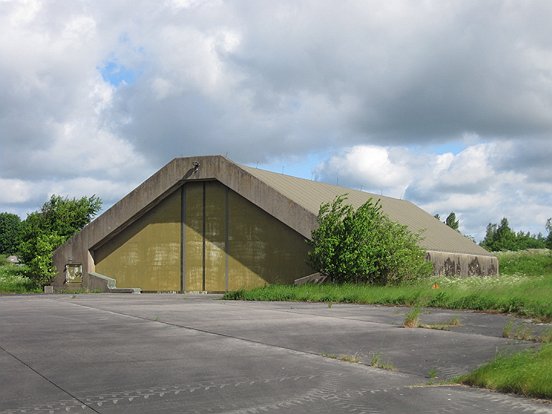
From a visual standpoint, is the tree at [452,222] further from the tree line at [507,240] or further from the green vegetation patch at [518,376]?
the green vegetation patch at [518,376]

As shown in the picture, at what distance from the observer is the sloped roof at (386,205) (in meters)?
40.6

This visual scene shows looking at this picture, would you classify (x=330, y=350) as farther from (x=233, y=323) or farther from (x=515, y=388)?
(x=233, y=323)

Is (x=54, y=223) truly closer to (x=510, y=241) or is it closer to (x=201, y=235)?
(x=201, y=235)

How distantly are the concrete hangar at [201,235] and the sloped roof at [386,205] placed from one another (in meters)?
0.23

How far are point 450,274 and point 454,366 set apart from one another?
37.9 metres

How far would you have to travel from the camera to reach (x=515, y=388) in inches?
312

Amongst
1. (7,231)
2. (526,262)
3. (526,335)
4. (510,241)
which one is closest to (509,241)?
(510,241)

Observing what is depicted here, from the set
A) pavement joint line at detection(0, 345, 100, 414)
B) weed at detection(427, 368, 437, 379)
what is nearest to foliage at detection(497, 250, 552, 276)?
weed at detection(427, 368, 437, 379)

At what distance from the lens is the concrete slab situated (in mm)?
7258

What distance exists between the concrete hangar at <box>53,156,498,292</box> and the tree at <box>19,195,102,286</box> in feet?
7.79

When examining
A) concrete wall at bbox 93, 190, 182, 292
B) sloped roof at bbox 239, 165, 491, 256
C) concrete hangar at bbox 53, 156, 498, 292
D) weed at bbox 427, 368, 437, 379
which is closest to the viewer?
weed at bbox 427, 368, 437, 379

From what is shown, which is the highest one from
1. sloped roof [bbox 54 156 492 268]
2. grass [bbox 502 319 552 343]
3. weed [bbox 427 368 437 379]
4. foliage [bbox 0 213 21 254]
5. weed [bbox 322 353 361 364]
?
foliage [bbox 0 213 21 254]

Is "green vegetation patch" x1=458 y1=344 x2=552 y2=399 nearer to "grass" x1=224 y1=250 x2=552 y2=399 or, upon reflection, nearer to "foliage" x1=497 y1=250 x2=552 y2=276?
"grass" x1=224 y1=250 x2=552 y2=399

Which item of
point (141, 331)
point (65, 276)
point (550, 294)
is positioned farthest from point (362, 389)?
point (65, 276)
